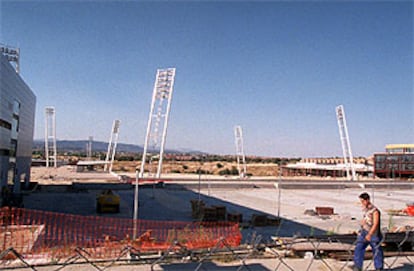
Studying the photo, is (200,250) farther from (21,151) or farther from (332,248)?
(21,151)

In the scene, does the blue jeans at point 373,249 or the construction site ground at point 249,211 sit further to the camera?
the construction site ground at point 249,211

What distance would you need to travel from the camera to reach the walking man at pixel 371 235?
734 cm

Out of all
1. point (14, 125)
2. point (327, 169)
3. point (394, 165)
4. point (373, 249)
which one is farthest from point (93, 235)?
point (327, 169)

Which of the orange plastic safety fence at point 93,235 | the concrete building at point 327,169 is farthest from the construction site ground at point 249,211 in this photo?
the concrete building at point 327,169

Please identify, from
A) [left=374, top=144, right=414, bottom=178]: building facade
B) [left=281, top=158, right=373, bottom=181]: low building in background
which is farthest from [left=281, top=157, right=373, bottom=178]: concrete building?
[left=374, top=144, right=414, bottom=178]: building facade

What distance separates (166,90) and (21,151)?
17175 millimetres

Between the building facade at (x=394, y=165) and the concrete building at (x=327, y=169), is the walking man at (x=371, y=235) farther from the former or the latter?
the building facade at (x=394, y=165)

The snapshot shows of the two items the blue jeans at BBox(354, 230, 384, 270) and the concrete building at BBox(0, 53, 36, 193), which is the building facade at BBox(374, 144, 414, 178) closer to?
the concrete building at BBox(0, 53, 36, 193)

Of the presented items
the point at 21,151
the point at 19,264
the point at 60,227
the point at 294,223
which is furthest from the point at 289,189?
the point at 19,264

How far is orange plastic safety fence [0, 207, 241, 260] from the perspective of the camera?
9.76 metres

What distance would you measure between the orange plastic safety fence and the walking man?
3.15 m

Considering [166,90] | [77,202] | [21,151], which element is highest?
[166,90]

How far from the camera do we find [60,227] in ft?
50.4

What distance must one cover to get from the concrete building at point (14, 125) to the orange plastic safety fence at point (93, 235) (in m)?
4.64
